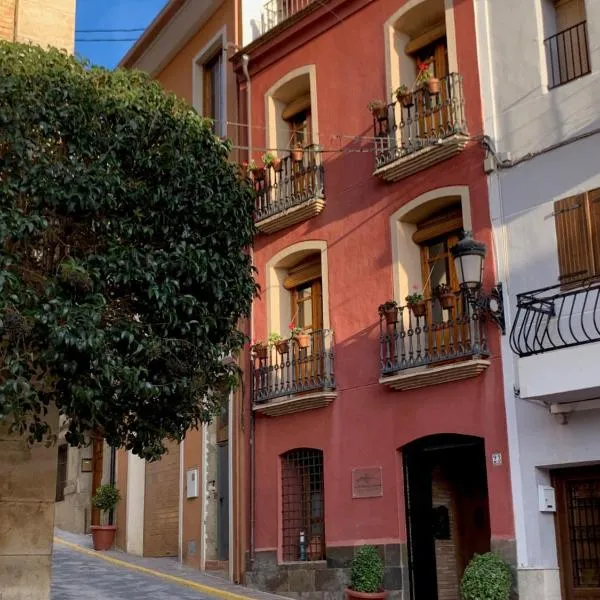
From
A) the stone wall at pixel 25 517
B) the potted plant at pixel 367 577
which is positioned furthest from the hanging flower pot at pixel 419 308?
the stone wall at pixel 25 517

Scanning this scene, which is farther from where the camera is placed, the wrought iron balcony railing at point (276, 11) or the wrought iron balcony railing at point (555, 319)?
the wrought iron balcony railing at point (276, 11)

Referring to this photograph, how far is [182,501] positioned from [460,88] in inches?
393

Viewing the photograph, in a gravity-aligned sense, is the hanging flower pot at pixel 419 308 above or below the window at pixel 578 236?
below

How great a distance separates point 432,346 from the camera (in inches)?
562

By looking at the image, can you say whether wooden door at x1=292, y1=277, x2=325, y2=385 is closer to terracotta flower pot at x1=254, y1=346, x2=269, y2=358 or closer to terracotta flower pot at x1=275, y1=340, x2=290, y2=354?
terracotta flower pot at x1=275, y1=340, x2=290, y2=354

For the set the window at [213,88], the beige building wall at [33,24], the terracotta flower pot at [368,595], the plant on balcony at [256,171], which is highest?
the window at [213,88]

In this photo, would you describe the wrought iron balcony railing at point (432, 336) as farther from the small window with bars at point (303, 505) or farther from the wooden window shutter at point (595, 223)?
the small window with bars at point (303, 505)

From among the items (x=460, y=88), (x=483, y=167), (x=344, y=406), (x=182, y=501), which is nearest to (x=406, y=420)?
(x=344, y=406)

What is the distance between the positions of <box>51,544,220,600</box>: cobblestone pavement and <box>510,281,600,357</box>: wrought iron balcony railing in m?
6.56

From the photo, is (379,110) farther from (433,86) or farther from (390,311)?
(390,311)

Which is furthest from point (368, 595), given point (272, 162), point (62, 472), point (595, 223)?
point (62, 472)

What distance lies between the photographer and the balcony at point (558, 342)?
11.9 metres

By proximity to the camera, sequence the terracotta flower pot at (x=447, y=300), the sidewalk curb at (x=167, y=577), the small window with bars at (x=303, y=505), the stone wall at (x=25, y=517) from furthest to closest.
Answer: the small window with bars at (x=303, y=505), the sidewalk curb at (x=167, y=577), the terracotta flower pot at (x=447, y=300), the stone wall at (x=25, y=517)

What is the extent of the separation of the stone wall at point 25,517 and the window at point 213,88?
9.84 m
